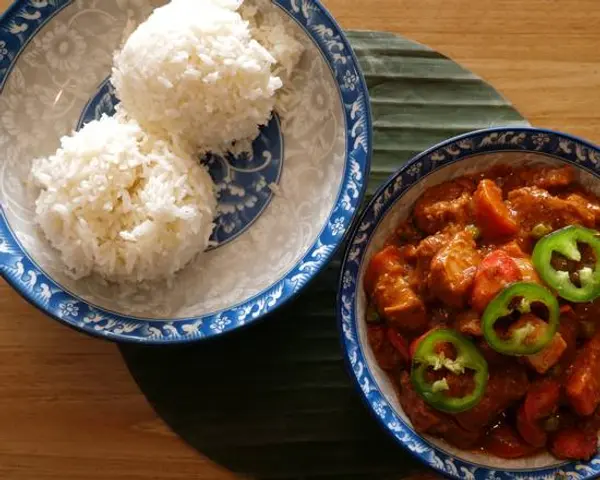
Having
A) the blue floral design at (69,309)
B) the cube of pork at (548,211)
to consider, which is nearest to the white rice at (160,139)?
the blue floral design at (69,309)

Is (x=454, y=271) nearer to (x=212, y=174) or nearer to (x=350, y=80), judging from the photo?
(x=350, y=80)

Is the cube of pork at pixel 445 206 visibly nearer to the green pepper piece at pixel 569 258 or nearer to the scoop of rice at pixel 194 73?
the green pepper piece at pixel 569 258

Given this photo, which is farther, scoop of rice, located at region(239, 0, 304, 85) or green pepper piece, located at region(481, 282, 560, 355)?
scoop of rice, located at region(239, 0, 304, 85)

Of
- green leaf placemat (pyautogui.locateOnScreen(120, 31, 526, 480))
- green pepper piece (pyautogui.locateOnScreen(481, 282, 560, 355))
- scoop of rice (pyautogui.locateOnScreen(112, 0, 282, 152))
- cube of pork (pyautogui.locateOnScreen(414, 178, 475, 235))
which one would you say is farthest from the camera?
green leaf placemat (pyautogui.locateOnScreen(120, 31, 526, 480))

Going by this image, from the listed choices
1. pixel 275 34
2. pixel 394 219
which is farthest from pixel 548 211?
pixel 275 34

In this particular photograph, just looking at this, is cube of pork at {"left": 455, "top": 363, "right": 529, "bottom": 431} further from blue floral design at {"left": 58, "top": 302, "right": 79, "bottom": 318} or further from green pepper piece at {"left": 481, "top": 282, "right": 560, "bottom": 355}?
blue floral design at {"left": 58, "top": 302, "right": 79, "bottom": 318}

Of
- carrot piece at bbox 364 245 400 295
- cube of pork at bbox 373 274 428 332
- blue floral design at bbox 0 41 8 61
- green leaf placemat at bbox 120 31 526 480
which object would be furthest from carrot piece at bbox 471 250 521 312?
blue floral design at bbox 0 41 8 61

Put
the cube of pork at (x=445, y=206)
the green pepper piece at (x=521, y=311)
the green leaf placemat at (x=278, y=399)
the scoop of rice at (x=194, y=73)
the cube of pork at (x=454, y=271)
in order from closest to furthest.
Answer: the green pepper piece at (x=521, y=311) < the cube of pork at (x=454, y=271) < the cube of pork at (x=445, y=206) < the scoop of rice at (x=194, y=73) < the green leaf placemat at (x=278, y=399)
